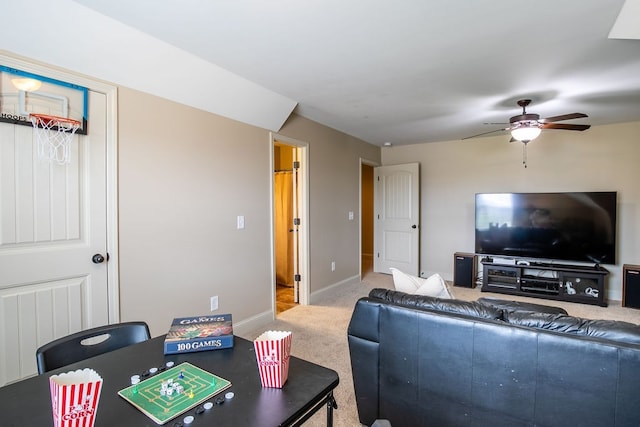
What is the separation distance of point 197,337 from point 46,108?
1.71 m

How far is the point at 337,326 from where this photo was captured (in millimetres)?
3301

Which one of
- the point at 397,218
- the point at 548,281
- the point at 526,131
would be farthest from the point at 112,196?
the point at 548,281

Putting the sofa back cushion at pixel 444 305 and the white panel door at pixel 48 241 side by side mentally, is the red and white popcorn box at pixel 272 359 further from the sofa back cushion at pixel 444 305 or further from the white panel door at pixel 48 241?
the white panel door at pixel 48 241

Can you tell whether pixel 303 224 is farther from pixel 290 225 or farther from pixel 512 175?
pixel 512 175

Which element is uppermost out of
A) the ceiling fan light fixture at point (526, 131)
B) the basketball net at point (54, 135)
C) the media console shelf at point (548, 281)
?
the ceiling fan light fixture at point (526, 131)

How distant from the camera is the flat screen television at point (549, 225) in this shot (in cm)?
398

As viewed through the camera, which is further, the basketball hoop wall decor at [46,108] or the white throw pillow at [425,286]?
the white throw pillow at [425,286]

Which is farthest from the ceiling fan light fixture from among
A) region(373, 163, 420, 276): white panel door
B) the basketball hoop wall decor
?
the basketball hoop wall decor

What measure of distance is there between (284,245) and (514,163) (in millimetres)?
3710

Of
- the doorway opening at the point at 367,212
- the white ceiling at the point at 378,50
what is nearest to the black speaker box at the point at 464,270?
the white ceiling at the point at 378,50

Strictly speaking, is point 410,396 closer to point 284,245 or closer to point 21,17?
point 21,17

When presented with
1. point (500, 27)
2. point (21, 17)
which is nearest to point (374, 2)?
point (500, 27)

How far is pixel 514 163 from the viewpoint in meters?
4.74

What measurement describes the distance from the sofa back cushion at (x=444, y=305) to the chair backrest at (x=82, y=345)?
123cm
